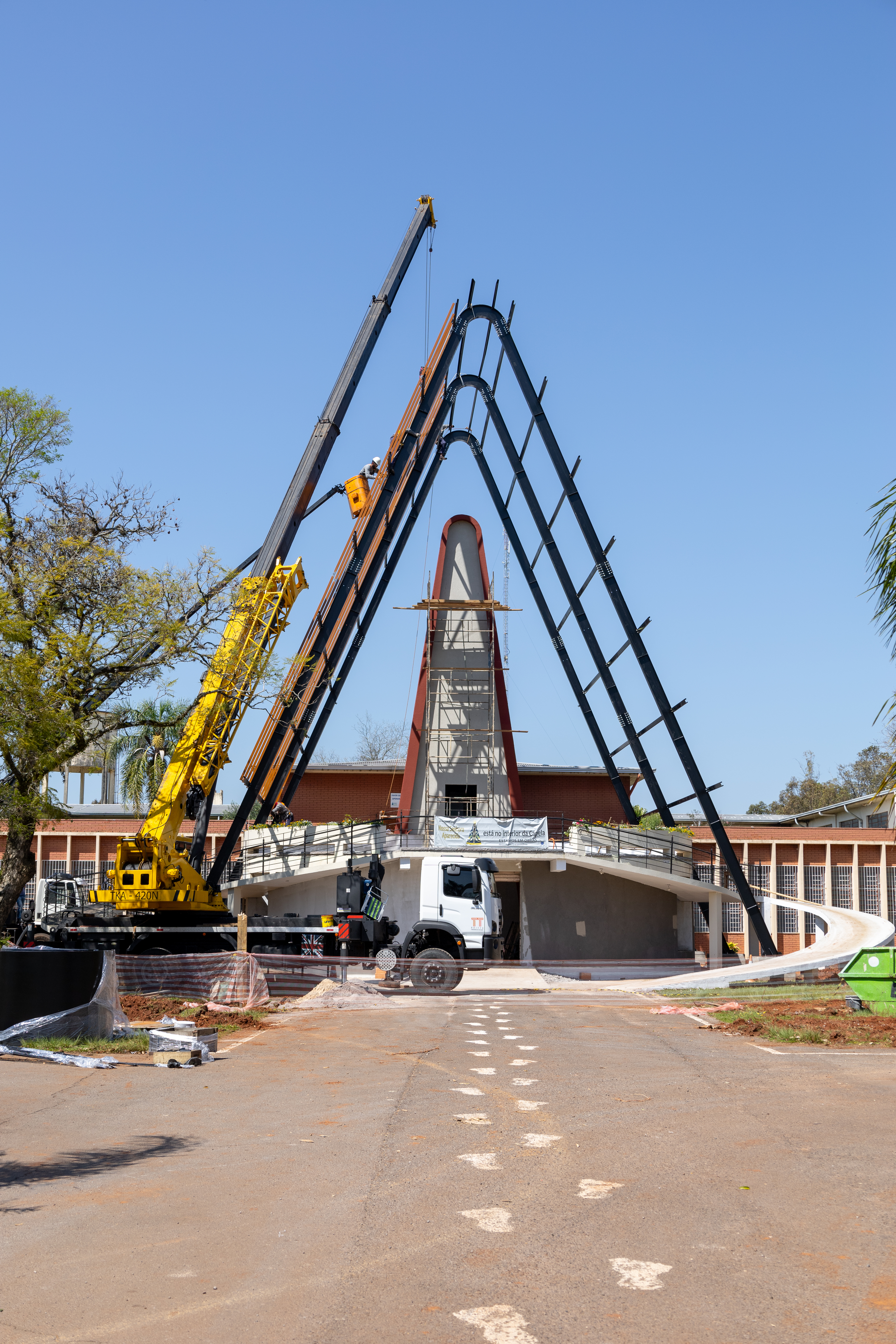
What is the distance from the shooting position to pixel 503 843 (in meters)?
35.4

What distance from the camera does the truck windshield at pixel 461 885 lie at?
2400cm

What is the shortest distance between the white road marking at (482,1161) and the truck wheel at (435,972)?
15.4 meters

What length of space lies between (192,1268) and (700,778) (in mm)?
31502

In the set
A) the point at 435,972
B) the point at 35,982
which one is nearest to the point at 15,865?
the point at 435,972

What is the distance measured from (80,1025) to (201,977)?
7.16 metres

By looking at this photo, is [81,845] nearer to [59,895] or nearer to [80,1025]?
[59,895]

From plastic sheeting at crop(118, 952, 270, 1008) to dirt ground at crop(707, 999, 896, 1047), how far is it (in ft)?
26.4

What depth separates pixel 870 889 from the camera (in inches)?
1678

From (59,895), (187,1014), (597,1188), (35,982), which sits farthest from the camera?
(59,895)

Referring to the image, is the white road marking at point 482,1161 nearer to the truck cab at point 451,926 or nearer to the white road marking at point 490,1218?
the white road marking at point 490,1218

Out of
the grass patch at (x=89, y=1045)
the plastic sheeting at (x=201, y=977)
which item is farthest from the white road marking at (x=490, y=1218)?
the plastic sheeting at (x=201, y=977)

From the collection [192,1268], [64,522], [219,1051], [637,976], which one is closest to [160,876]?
[64,522]

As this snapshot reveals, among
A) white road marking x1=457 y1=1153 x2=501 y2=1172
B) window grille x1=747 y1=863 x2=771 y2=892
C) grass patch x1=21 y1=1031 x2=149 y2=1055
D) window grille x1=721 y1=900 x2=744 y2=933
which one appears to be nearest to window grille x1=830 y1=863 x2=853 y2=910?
window grille x1=747 y1=863 x2=771 y2=892

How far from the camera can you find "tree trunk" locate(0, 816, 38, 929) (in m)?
23.4
